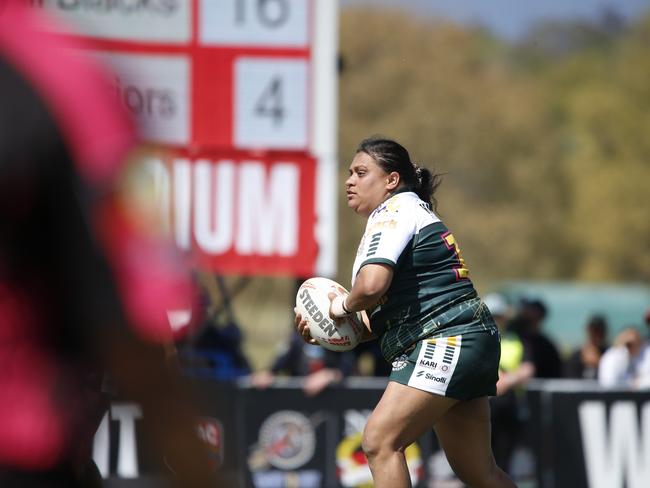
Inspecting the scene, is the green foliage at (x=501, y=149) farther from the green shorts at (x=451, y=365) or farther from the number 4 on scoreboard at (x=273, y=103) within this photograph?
the green shorts at (x=451, y=365)

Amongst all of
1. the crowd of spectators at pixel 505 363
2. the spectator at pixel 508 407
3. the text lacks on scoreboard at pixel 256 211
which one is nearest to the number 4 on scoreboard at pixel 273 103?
the text lacks on scoreboard at pixel 256 211

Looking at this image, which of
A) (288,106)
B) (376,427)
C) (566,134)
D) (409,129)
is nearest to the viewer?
(376,427)

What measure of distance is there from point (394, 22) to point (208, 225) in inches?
1457

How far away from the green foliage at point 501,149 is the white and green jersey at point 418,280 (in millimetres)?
36968

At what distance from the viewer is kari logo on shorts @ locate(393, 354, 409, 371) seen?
5492 mm

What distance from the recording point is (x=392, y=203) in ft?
18.2

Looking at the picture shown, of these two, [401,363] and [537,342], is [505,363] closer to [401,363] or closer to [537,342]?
[537,342]

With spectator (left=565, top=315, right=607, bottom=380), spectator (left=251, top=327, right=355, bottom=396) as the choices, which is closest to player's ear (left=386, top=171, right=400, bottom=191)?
spectator (left=251, top=327, right=355, bottom=396)

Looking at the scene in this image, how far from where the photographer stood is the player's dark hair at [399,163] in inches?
225

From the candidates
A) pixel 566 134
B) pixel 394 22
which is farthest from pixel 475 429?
pixel 566 134

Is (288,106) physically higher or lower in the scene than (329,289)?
higher

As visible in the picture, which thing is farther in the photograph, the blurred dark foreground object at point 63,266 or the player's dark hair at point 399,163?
the player's dark hair at point 399,163

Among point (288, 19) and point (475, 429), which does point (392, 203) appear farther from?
point (288, 19)

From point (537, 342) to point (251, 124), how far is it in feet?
11.1
